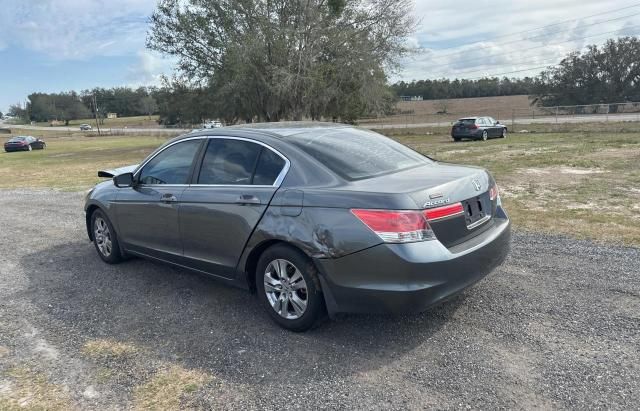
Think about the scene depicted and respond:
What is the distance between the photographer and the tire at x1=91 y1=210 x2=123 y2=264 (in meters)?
5.43

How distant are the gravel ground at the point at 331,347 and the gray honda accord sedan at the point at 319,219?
14.1 inches

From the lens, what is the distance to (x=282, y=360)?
130 inches

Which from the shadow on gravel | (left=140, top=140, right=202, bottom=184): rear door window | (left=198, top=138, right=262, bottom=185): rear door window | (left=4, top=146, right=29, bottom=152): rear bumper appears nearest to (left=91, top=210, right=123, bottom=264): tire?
the shadow on gravel

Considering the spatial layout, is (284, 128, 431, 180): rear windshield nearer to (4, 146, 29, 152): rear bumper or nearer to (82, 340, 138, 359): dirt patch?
(82, 340, 138, 359): dirt patch

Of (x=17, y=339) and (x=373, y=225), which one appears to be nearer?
(x=373, y=225)

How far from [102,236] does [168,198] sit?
1713mm

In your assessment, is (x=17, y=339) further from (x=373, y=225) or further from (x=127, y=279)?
(x=373, y=225)

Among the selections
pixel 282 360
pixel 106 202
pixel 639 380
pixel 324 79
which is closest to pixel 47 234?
pixel 106 202

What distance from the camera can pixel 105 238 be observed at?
559cm

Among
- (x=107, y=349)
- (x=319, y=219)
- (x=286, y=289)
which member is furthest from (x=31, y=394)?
(x=319, y=219)

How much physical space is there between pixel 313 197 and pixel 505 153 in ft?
53.7

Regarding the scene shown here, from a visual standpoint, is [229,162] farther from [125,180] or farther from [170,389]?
[170,389]

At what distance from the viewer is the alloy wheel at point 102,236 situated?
553 centimetres

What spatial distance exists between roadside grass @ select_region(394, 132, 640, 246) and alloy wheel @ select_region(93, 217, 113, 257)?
5.29 m
